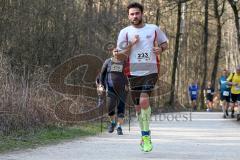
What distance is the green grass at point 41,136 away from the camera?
840 cm

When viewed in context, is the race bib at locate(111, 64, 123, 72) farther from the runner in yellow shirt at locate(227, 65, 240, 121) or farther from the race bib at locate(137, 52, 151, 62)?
the runner in yellow shirt at locate(227, 65, 240, 121)

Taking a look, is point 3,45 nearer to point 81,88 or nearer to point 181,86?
point 81,88

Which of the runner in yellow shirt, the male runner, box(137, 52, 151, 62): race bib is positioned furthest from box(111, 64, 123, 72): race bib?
the runner in yellow shirt

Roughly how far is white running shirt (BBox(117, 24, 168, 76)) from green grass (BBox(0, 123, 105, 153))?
1.86 metres

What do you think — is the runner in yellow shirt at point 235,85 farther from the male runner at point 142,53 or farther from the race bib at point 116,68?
the male runner at point 142,53

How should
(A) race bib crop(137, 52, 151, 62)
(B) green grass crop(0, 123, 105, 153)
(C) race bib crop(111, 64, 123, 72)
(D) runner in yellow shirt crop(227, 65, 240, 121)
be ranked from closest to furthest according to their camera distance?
1. (A) race bib crop(137, 52, 151, 62)
2. (B) green grass crop(0, 123, 105, 153)
3. (C) race bib crop(111, 64, 123, 72)
4. (D) runner in yellow shirt crop(227, 65, 240, 121)

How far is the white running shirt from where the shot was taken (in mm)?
8055

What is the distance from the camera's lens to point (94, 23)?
1970cm

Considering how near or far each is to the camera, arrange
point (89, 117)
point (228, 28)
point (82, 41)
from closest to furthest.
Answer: point (89, 117) → point (82, 41) → point (228, 28)

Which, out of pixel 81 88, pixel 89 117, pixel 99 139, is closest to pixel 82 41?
pixel 81 88

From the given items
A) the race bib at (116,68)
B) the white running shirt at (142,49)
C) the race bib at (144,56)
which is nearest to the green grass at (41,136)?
the race bib at (116,68)

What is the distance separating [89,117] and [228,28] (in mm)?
43328

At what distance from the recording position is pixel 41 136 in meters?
9.88

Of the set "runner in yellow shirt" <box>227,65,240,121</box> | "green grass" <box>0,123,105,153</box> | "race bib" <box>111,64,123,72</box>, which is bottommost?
"green grass" <box>0,123,105,153</box>
